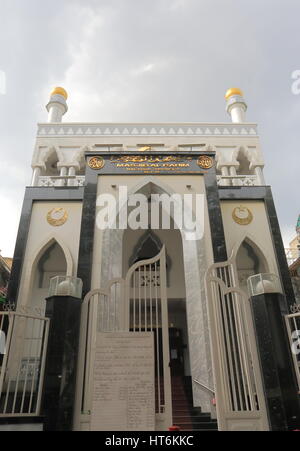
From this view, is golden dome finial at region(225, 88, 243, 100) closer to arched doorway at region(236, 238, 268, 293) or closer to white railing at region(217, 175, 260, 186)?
white railing at region(217, 175, 260, 186)

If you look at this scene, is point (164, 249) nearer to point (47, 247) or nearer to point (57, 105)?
point (47, 247)

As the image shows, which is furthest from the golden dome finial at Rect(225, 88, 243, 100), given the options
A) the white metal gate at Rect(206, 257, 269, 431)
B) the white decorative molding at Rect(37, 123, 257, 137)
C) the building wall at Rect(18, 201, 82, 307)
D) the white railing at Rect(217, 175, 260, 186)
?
the white metal gate at Rect(206, 257, 269, 431)

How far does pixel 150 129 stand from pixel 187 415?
419 inches

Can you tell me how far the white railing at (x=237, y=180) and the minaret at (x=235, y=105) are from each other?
168 inches

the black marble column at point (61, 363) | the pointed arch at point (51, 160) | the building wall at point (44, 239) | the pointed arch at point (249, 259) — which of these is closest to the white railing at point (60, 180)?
the building wall at point (44, 239)

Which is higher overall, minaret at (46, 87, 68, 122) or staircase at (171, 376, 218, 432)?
minaret at (46, 87, 68, 122)

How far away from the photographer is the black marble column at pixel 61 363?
4738 mm

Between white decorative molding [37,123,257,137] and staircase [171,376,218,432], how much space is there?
31.4 ft

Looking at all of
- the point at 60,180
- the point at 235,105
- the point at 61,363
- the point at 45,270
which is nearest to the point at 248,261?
the point at 45,270

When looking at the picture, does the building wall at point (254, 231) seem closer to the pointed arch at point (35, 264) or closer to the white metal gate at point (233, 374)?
the white metal gate at point (233, 374)

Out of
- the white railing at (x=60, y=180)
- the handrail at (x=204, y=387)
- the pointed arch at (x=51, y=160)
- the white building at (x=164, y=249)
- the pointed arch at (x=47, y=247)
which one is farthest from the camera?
the pointed arch at (x=51, y=160)

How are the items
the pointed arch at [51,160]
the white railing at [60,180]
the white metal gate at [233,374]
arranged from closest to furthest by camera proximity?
the white metal gate at [233,374], the white railing at [60,180], the pointed arch at [51,160]

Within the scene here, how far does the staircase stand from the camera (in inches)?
254
